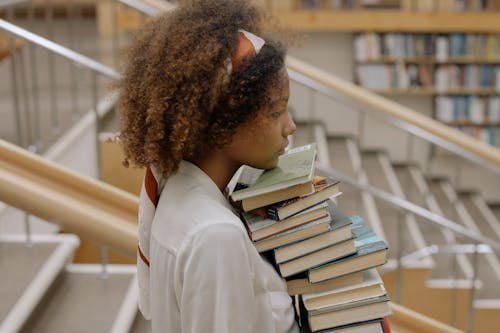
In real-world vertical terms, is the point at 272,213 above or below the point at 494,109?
above

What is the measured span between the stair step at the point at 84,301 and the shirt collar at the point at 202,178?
1058 mm

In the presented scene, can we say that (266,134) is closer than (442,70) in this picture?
Yes

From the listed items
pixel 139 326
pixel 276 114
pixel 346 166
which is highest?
pixel 276 114

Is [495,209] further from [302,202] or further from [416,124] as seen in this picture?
[302,202]

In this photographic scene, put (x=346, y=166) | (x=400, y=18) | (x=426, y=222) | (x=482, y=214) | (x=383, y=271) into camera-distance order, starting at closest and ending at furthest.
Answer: (x=383, y=271) → (x=426, y=222) → (x=346, y=166) → (x=482, y=214) → (x=400, y=18)

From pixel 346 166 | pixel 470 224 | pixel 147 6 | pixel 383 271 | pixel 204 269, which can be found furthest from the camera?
pixel 470 224

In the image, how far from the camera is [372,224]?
4121 millimetres

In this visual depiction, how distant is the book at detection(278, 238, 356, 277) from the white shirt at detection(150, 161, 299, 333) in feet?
0.08

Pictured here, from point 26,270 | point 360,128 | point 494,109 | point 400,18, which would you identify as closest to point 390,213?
point 360,128

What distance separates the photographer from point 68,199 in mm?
1407

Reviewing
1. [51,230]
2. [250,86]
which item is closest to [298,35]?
[250,86]

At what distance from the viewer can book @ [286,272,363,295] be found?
1.08 m

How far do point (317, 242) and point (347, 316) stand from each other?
12cm

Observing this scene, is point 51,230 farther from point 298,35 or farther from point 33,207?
point 298,35
